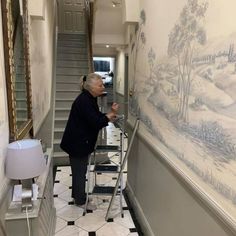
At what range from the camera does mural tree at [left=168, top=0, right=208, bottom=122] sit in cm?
151

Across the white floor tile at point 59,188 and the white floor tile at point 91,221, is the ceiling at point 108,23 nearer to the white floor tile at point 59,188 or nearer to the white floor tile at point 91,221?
the white floor tile at point 59,188

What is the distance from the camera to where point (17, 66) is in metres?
2.08

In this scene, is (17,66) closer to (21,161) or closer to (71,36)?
(21,161)

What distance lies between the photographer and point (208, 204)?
1411 mm

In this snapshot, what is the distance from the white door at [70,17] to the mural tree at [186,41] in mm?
6666

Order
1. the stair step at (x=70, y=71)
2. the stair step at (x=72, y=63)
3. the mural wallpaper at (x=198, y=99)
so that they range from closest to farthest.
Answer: the mural wallpaper at (x=198, y=99)
the stair step at (x=70, y=71)
the stair step at (x=72, y=63)

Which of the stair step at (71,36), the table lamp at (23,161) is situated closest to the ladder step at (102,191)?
the table lamp at (23,161)

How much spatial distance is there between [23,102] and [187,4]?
4.88 feet

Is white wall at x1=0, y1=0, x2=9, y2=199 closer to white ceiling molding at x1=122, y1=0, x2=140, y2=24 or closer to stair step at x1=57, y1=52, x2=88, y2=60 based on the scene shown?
white ceiling molding at x1=122, y1=0, x2=140, y2=24

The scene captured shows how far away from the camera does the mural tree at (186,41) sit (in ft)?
4.97

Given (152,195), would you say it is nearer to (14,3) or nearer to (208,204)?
(208,204)

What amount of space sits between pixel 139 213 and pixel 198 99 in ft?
6.16

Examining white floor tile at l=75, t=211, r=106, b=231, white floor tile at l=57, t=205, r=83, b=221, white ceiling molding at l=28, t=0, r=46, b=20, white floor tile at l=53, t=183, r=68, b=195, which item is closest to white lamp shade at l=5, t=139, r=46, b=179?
white floor tile at l=75, t=211, r=106, b=231

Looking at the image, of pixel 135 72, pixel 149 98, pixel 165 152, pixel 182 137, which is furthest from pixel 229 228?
pixel 135 72
